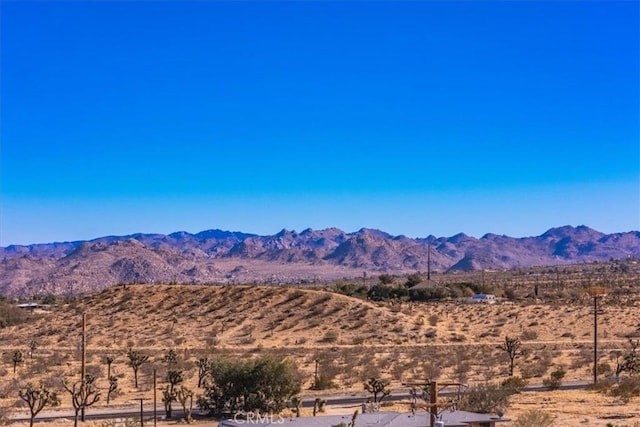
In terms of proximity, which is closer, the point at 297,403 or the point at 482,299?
the point at 297,403

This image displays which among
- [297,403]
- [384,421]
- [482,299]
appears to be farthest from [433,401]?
[482,299]

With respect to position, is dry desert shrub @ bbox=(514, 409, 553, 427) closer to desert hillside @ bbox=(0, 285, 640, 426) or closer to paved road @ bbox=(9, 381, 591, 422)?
paved road @ bbox=(9, 381, 591, 422)

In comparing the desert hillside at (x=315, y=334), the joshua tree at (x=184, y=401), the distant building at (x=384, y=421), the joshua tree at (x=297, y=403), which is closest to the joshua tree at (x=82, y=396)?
the joshua tree at (x=184, y=401)

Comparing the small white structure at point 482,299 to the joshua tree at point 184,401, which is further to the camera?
the small white structure at point 482,299

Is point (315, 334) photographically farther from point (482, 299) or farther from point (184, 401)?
point (184, 401)

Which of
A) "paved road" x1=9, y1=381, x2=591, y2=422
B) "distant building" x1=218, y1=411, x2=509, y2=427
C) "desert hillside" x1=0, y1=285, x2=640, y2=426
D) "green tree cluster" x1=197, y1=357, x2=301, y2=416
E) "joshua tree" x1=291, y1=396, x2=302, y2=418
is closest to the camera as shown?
"distant building" x1=218, y1=411, x2=509, y2=427

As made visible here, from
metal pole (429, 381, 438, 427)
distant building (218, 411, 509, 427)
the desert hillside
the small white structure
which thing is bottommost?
the desert hillside

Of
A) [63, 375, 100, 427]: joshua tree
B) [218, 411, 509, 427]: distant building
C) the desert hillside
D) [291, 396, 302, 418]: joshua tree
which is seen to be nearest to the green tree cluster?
[291, 396, 302, 418]: joshua tree

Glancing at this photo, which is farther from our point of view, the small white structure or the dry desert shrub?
the small white structure

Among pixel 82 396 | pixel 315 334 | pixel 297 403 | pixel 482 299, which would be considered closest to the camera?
pixel 297 403

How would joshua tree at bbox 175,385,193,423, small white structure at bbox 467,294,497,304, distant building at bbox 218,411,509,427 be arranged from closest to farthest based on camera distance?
distant building at bbox 218,411,509,427 → joshua tree at bbox 175,385,193,423 → small white structure at bbox 467,294,497,304

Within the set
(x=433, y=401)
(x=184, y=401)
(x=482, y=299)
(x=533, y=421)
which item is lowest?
(x=184, y=401)

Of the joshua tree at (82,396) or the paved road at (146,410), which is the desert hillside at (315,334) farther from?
the joshua tree at (82,396)

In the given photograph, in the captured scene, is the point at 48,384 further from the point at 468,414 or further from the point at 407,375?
the point at 468,414
